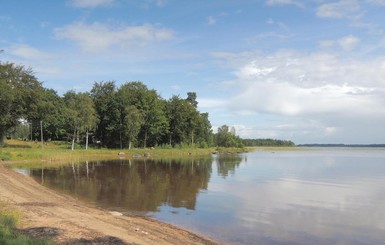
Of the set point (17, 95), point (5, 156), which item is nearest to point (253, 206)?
point (5, 156)

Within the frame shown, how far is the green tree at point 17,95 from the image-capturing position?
6216cm

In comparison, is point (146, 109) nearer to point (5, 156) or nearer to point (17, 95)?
point (17, 95)

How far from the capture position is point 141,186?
30.9 m

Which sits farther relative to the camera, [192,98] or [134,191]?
[192,98]

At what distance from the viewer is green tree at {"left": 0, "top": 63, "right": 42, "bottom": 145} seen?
62156mm

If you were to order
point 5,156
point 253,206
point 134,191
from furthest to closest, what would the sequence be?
point 5,156 → point 134,191 → point 253,206

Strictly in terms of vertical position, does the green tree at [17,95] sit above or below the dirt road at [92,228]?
above

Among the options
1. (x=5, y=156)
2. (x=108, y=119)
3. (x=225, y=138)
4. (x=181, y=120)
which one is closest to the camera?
(x=5, y=156)

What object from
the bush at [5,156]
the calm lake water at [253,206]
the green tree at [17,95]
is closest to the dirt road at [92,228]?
the calm lake water at [253,206]

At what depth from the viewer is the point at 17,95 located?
207 feet

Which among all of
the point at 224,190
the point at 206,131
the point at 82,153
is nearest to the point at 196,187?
the point at 224,190

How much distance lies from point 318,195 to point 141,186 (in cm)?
1355

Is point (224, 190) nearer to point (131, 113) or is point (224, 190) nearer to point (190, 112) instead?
point (131, 113)

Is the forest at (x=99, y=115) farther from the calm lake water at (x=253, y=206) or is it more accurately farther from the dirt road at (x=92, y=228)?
the dirt road at (x=92, y=228)
